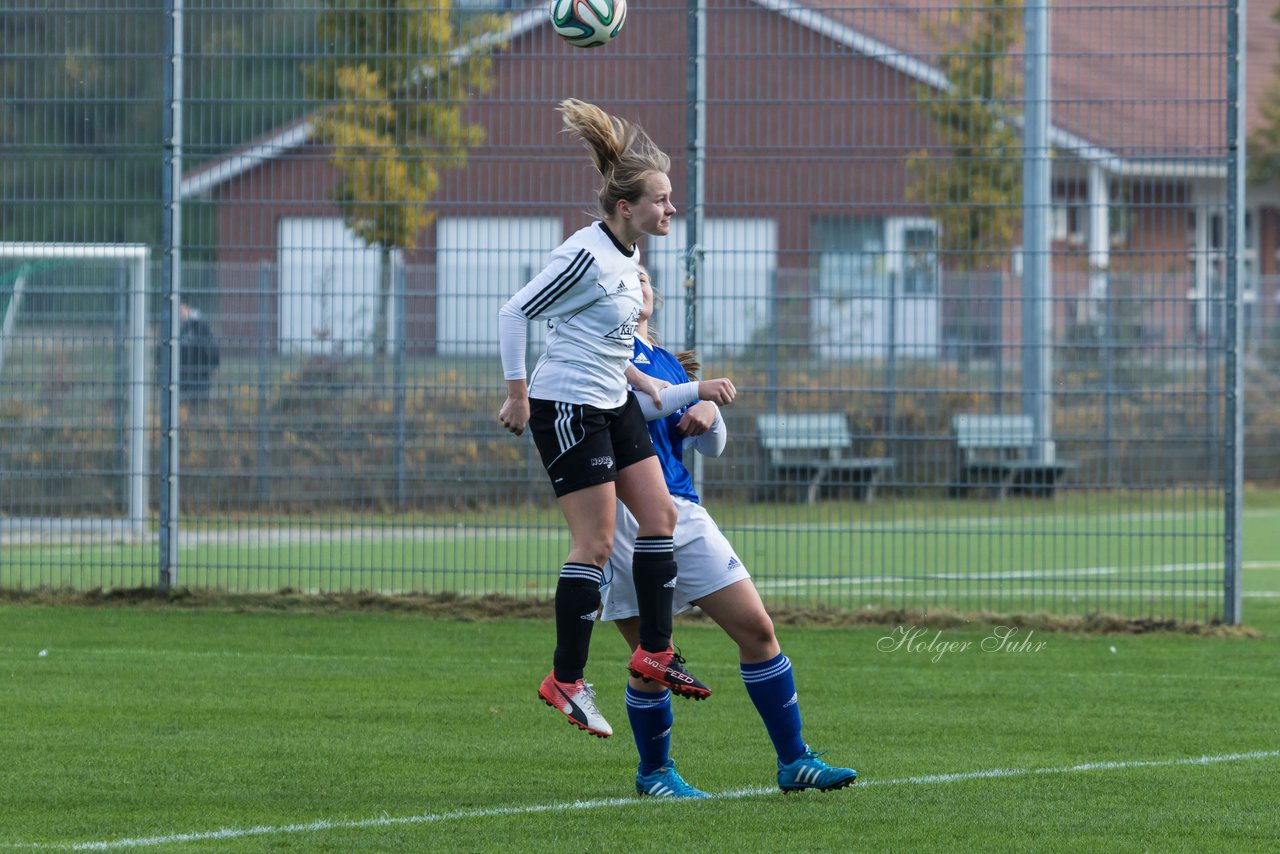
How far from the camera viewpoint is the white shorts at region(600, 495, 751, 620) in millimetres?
5902

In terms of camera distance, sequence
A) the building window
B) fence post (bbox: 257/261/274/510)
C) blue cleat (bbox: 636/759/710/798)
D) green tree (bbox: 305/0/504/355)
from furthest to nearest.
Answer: fence post (bbox: 257/261/274/510), green tree (bbox: 305/0/504/355), the building window, blue cleat (bbox: 636/759/710/798)

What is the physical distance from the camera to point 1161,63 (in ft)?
34.3

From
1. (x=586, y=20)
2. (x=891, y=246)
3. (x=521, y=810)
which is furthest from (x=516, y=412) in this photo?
(x=891, y=246)

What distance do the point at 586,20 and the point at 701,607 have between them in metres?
2.96

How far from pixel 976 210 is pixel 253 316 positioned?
4.72 metres

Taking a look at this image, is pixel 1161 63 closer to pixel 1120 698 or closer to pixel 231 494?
pixel 1120 698

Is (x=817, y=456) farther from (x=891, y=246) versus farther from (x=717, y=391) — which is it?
(x=717, y=391)

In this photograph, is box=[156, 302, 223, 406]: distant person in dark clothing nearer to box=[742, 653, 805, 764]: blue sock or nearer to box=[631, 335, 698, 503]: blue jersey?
box=[631, 335, 698, 503]: blue jersey

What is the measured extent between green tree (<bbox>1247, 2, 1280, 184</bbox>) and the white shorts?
91.0 feet

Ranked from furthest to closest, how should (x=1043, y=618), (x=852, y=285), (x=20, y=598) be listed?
(x=852, y=285)
(x=20, y=598)
(x=1043, y=618)

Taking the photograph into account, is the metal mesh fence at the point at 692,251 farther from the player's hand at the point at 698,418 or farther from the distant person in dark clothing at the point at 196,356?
the player's hand at the point at 698,418

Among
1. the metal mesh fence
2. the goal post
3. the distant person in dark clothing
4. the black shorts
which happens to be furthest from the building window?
the black shorts

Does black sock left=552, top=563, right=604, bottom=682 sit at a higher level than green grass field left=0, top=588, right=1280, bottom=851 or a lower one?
higher

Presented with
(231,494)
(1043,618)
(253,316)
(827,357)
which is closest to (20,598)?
(231,494)
